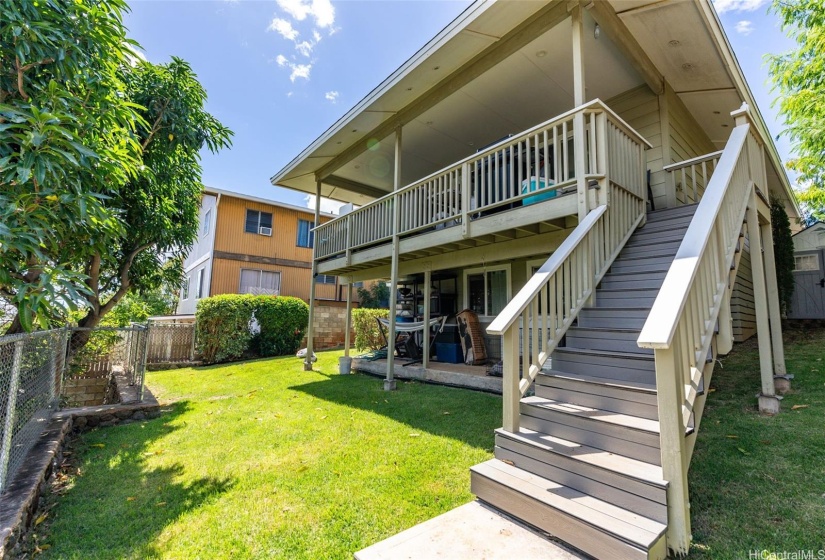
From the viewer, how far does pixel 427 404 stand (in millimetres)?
5168

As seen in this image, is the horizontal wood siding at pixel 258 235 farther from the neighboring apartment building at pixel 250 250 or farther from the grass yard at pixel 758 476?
the grass yard at pixel 758 476

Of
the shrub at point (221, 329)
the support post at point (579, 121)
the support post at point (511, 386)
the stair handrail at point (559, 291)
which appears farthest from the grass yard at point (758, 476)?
the shrub at point (221, 329)

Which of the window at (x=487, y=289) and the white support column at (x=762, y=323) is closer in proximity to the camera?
the white support column at (x=762, y=323)

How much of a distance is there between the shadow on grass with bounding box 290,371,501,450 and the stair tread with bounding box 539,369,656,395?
983 millimetres

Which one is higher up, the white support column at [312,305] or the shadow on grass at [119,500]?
the white support column at [312,305]

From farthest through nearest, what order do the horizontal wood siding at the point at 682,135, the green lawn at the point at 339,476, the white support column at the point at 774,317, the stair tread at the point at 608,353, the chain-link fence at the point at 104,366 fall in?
the horizontal wood siding at the point at 682,135 → the chain-link fence at the point at 104,366 → the white support column at the point at 774,317 → the stair tread at the point at 608,353 → the green lawn at the point at 339,476

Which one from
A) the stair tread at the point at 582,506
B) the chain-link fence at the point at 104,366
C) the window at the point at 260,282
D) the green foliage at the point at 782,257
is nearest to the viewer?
the stair tread at the point at 582,506

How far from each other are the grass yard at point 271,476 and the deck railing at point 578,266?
0.98 metres

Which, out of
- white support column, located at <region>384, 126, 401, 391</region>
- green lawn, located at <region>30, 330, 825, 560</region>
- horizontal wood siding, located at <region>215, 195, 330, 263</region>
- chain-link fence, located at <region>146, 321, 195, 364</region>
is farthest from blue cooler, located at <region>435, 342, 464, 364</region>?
horizontal wood siding, located at <region>215, 195, 330, 263</region>

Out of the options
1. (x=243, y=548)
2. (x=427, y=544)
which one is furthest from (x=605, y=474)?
(x=243, y=548)

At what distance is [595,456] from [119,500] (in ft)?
11.5

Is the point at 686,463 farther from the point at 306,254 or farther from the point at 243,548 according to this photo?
the point at 306,254

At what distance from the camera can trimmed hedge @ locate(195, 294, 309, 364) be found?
1048 cm

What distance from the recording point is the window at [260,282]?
15.1 meters
